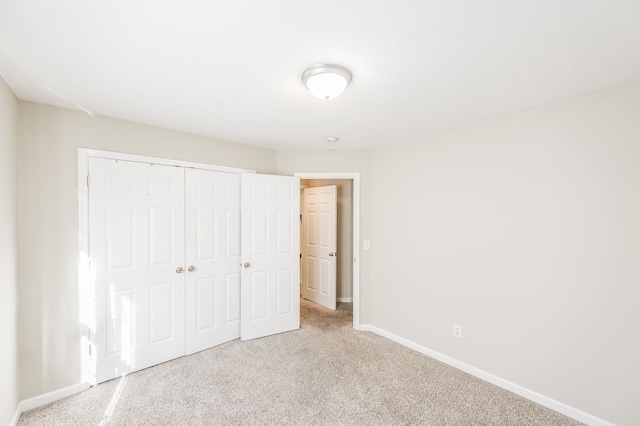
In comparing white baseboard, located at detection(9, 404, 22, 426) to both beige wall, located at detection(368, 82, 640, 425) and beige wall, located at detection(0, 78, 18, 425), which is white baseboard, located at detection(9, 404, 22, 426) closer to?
beige wall, located at detection(0, 78, 18, 425)

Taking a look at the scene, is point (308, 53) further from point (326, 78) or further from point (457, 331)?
point (457, 331)

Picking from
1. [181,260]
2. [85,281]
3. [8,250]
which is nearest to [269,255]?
[181,260]

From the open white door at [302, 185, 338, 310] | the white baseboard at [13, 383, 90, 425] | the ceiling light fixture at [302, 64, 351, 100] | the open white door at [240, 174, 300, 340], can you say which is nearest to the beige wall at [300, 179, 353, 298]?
the open white door at [302, 185, 338, 310]

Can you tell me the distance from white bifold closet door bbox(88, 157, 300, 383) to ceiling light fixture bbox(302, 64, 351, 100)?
1.87 metres

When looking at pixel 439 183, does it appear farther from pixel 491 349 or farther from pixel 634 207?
pixel 491 349

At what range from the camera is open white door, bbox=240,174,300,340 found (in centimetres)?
342

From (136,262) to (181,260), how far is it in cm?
41

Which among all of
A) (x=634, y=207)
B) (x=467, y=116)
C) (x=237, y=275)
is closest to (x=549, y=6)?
(x=467, y=116)

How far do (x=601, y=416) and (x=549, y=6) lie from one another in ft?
8.63

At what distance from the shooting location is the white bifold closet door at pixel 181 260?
8.42 feet

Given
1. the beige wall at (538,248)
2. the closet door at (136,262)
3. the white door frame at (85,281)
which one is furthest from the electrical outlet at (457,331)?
the white door frame at (85,281)

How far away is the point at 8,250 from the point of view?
196 cm

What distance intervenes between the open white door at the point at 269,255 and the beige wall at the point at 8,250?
6.12 ft

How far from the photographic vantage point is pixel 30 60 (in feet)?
5.47
